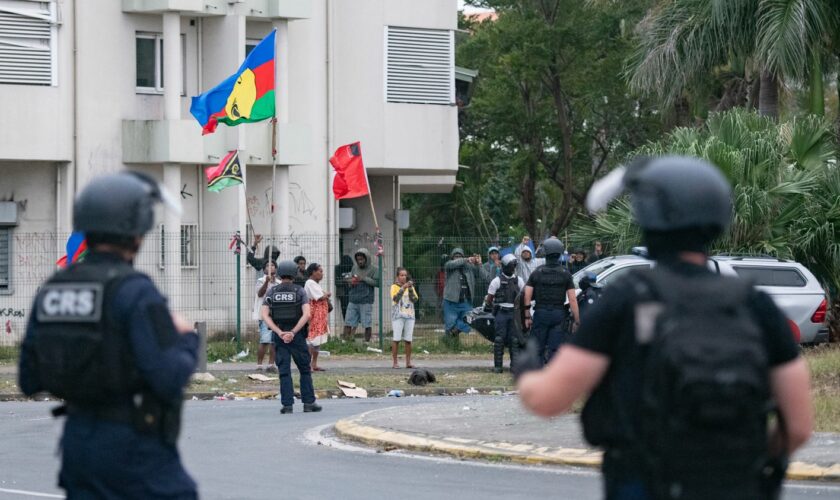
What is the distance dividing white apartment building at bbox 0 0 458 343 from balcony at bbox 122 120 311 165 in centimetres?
3

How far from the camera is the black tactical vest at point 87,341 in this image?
502 cm

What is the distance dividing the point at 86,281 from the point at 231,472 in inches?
287

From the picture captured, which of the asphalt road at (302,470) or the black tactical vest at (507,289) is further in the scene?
the black tactical vest at (507,289)

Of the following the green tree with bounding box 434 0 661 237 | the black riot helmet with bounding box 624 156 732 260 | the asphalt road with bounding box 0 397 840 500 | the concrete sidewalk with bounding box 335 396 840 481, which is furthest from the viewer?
the green tree with bounding box 434 0 661 237

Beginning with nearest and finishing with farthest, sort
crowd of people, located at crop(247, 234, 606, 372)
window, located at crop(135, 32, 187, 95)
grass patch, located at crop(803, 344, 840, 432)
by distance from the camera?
grass patch, located at crop(803, 344, 840, 432) < crowd of people, located at crop(247, 234, 606, 372) < window, located at crop(135, 32, 187, 95)

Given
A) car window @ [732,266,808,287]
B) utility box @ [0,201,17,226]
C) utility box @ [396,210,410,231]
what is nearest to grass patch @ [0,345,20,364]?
utility box @ [0,201,17,226]

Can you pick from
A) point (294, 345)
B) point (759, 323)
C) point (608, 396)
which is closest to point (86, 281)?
point (608, 396)

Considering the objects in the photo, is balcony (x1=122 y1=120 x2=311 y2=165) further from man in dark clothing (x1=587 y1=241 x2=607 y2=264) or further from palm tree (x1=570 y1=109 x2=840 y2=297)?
palm tree (x1=570 y1=109 x2=840 y2=297)

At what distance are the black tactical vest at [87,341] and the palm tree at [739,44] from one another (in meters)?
21.7

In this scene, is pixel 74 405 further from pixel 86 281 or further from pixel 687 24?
pixel 687 24

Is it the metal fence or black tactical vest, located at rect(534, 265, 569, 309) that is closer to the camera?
black tactical vest, located at rect(534, 265, 569, 309)

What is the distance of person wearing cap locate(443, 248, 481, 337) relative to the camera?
26812mm

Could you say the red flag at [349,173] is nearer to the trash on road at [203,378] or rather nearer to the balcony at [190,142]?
the balcony at [190,142]

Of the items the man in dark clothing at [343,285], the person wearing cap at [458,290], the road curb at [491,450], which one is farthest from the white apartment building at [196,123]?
the road curb at [491,450]
